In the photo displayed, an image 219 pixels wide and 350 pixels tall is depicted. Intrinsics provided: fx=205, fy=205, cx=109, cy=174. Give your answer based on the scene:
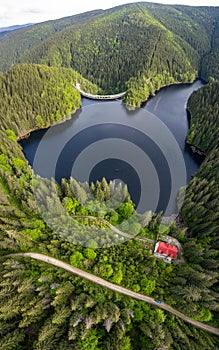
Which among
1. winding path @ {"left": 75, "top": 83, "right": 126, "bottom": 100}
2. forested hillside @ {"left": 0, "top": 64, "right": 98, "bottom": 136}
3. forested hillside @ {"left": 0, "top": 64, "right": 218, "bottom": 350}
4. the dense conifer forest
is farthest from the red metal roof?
winding path @ {"left": 75, "top": 83, "right": 126, "bottom": 100}

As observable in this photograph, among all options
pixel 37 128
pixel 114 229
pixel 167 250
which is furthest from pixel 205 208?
pixel 37 128

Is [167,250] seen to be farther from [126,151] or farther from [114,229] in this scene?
[126,151]

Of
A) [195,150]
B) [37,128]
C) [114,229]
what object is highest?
[37,128]

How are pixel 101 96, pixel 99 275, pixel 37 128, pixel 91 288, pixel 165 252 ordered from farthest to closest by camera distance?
pixel 101 96
pixel 37 128
pixel 165 252
pixel 99 275
pixel 91 288

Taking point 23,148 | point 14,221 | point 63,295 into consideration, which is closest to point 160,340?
point 63,295

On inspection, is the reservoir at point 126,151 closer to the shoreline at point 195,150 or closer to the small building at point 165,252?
the shoreline at point 195,150

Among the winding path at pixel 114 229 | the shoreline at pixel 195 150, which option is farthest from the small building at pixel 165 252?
the shoreline at pixel 195 150
